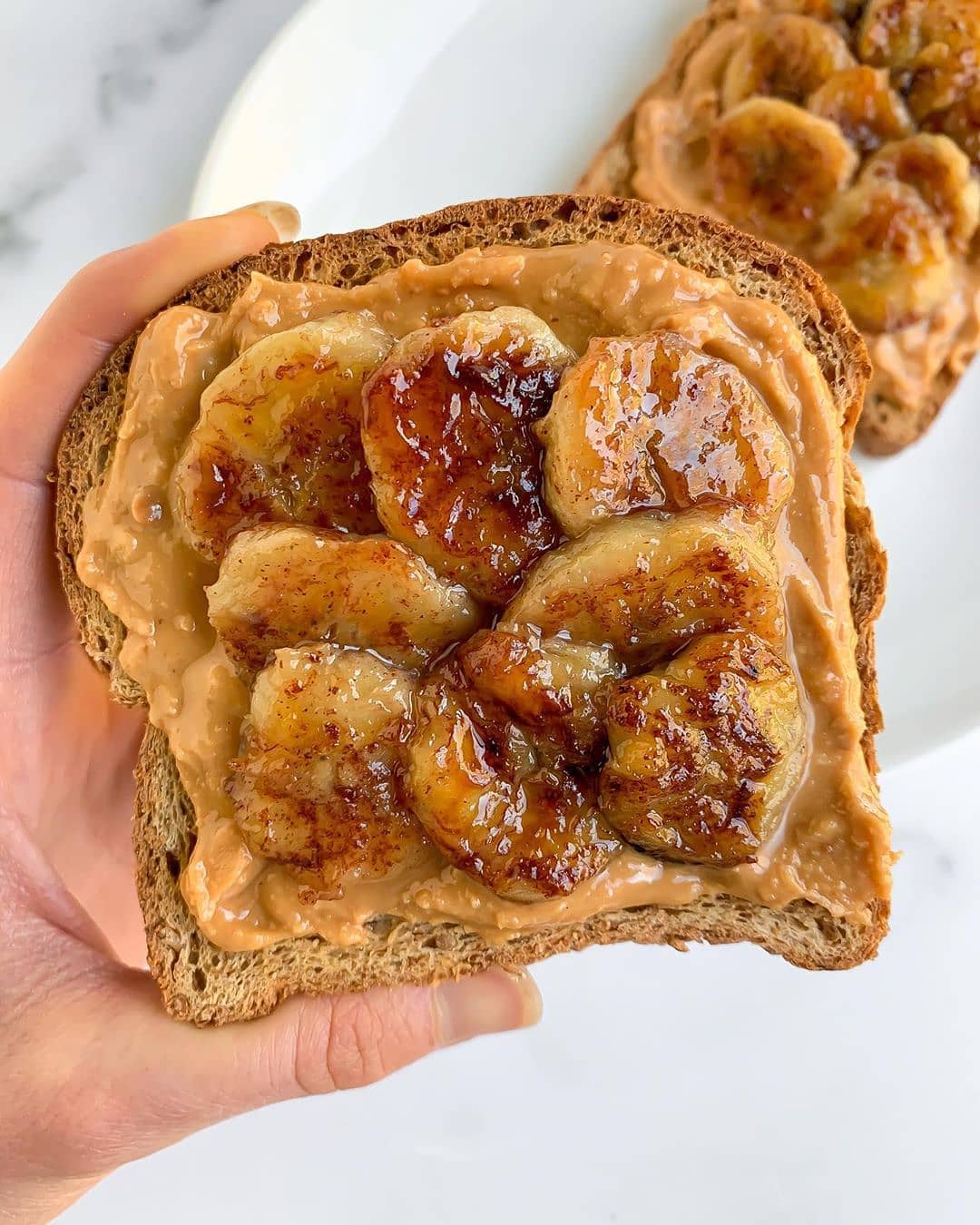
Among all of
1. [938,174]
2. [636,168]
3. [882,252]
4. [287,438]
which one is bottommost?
[882,252]

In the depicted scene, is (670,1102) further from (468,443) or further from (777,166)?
(777,166)

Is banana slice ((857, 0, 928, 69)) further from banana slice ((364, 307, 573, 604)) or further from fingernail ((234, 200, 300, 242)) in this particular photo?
banana slice ((364, 307, 573, 604))

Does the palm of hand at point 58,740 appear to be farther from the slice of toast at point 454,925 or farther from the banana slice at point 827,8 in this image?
the banana slice at point 827,8

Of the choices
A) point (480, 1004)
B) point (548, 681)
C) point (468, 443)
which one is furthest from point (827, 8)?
point (480, 1004)

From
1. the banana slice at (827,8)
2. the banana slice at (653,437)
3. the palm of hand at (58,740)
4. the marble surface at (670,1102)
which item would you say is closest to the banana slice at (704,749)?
the banana slice at (653,437)

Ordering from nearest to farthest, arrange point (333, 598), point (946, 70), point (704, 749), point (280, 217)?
point (704, 749) < point (333, 598) < point (280, 217) < point (946, 70)

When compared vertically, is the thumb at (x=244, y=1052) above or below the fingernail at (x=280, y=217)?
below

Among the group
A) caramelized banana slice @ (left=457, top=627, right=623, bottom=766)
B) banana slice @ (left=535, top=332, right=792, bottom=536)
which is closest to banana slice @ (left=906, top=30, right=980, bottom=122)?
banana slice @ (left=535, top=332, right=792, bottom=536)

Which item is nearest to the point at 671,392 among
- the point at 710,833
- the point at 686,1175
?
the point at 710,833
